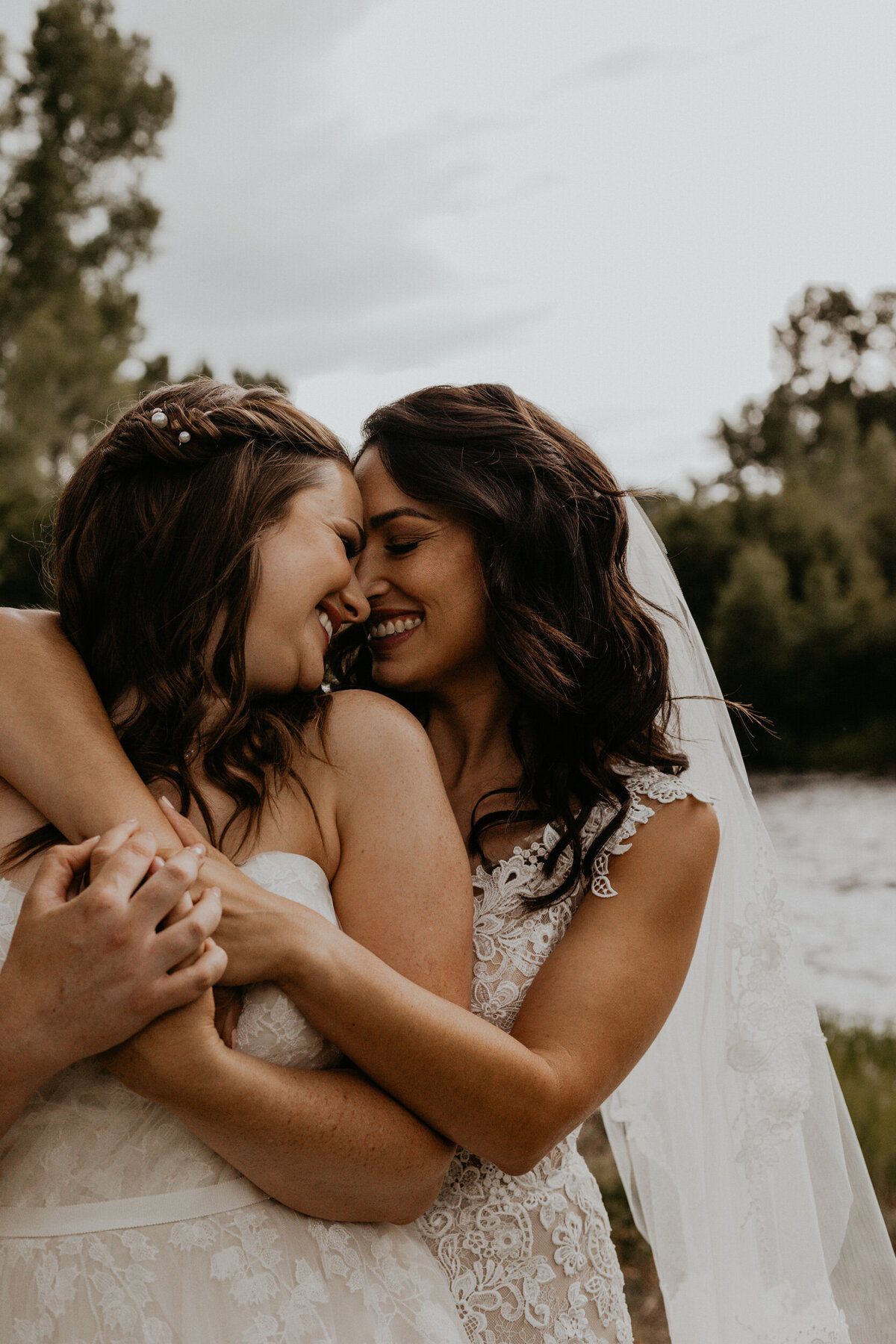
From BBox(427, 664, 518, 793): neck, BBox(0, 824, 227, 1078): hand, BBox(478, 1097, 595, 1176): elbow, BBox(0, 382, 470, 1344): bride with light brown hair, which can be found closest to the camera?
BBox(0, 824, 227, 1078): hand

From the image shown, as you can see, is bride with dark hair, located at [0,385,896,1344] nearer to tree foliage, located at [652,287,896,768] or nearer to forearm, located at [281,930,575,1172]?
forearm, located at [281,930,575,1172]

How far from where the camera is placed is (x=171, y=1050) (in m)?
1.60

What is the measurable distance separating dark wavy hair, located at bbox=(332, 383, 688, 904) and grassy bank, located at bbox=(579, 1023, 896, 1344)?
3.15m

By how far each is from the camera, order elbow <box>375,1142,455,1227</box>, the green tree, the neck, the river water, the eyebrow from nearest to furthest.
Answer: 1. elbow <box>375,1142,455,1227</box>
2. the eyebrow
3. the neck
4. the river water
5. the green tree

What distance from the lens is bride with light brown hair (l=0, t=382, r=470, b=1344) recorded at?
5.44 feet

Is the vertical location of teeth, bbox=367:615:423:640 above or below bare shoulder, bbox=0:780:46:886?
above

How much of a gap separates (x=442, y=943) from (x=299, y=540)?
0.81 meters

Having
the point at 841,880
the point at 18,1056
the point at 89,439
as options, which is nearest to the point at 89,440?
the point at 89,439

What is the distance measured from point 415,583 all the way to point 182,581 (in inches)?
27.3

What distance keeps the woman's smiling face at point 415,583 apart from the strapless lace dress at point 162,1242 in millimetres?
1107

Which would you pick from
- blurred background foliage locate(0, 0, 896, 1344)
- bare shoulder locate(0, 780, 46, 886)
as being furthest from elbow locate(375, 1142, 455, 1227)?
blurred background foliage locate(0, 0, 896, 1344)

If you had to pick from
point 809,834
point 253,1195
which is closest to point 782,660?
point 809,834

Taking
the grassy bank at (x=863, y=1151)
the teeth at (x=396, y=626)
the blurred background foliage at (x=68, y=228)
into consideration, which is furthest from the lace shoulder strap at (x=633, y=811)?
the blurred background foliage at (x=68, y=228)

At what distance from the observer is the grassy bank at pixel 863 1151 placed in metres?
4.76
